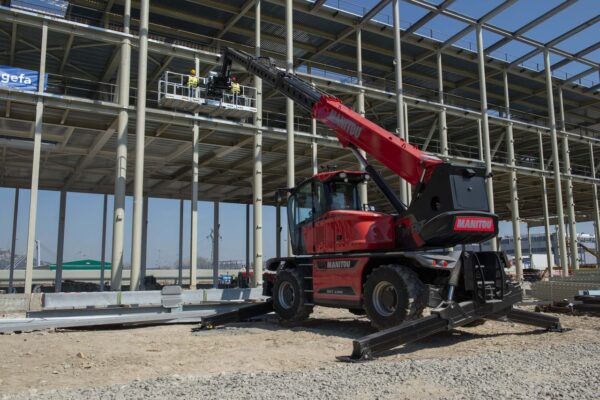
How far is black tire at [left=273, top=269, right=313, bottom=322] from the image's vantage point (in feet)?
36.5

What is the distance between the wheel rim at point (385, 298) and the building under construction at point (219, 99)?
4784mm

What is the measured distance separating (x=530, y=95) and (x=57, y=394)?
3296cm

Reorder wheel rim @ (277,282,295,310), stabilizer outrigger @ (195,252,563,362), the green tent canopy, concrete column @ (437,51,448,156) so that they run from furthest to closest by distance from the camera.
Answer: the green tent canopy → concrete column @ (437,51,448,156) → wheel rim @ (277,282,295,310) → stabilizer outrigger @ (195,252,563,362)

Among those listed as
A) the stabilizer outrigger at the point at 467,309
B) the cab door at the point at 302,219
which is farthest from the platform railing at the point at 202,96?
the stabilizer outrigger at the point at 467,309

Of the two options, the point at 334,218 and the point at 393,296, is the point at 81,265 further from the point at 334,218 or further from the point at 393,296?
the point at 393,296

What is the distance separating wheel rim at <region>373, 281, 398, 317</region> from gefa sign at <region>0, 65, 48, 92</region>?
12751mm

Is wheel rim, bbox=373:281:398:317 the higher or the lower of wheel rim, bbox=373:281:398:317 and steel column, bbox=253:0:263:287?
the lower

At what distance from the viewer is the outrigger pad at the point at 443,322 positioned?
23.5 feet

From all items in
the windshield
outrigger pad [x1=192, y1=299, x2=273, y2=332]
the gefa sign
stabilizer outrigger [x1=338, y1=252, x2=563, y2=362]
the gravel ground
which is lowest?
the gravel ground

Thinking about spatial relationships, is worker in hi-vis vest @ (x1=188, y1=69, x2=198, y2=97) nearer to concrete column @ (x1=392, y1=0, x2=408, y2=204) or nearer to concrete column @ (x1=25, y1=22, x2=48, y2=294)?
concrete column @ (x1=25, y1=22, x2=48, y2=294)

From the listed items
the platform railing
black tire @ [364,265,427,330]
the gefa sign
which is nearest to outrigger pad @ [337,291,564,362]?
black tire @ [364,265,427,330]

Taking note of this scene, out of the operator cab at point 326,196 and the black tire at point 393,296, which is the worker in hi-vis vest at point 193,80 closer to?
the operator cab at point 326,196

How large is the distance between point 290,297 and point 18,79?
1102 centimetres

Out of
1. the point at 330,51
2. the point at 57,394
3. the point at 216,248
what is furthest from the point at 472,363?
the point at 216,248
